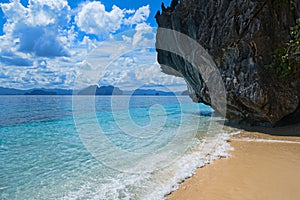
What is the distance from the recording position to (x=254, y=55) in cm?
1398

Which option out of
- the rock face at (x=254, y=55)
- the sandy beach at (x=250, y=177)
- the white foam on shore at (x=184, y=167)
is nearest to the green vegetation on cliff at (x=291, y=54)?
the rock face at (x=254, y=55)

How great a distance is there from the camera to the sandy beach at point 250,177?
5418 millimetres

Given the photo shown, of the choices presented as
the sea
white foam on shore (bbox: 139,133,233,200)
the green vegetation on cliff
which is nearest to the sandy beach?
white foam on shore (bbox: 139,133,233,200)

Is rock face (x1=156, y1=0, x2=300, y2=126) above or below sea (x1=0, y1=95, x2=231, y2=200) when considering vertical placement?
above

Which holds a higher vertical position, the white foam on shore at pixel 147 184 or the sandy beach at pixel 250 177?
the sandy beach at pixel 250 177

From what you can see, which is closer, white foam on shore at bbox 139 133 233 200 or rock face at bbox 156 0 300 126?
white foam on shore at bbox 139 133 233 200

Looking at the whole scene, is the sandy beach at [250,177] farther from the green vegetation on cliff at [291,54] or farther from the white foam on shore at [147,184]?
the green vegetation on cliff at [291,54]

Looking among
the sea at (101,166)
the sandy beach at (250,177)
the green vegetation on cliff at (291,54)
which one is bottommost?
the sea at (101,166)

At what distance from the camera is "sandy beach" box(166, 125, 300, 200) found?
17.8ft

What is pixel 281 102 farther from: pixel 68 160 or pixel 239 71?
pixel 68 160

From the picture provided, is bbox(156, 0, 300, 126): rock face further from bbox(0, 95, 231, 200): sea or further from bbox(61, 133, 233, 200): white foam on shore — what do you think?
bbox(61, 133, 233, 200): white foam on shore

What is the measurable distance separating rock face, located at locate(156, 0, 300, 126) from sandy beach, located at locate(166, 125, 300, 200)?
4.56m

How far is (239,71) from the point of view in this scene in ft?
49.3

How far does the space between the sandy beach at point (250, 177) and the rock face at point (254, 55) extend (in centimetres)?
456
